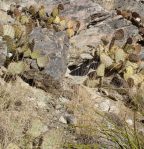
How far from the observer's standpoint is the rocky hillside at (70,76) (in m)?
4.86

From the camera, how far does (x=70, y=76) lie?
6.87 meters

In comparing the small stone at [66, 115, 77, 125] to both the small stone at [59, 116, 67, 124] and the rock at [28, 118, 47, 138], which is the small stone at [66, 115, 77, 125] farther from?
the rock at [28, 118, 47, 138]

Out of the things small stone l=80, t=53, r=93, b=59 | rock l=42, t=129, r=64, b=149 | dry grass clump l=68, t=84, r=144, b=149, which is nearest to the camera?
dry grass clump l=68, t=84, r=144, b=149

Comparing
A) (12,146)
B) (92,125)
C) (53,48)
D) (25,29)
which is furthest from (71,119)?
(25,29)

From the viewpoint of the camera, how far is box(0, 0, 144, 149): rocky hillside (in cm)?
486

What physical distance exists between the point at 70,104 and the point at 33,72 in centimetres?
77

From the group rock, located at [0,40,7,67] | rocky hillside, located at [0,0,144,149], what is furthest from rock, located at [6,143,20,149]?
rock, located at [0,40,7,67]

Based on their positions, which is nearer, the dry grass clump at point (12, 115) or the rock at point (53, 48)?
the dry grass clump at point (12, 115)

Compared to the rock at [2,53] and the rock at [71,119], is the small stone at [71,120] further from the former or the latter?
the rock at [2,53]

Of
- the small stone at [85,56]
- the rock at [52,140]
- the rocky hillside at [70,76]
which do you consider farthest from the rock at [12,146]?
the small stone at [85,56]

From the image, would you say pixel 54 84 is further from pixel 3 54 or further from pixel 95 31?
pixel 95 31

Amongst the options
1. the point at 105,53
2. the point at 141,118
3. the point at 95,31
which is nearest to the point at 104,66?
the point at 105,53

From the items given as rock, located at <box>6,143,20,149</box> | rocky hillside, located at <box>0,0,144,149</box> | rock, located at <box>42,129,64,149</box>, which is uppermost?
rock, located at <box>6,143,20,149</box>

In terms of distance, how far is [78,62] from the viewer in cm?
728
